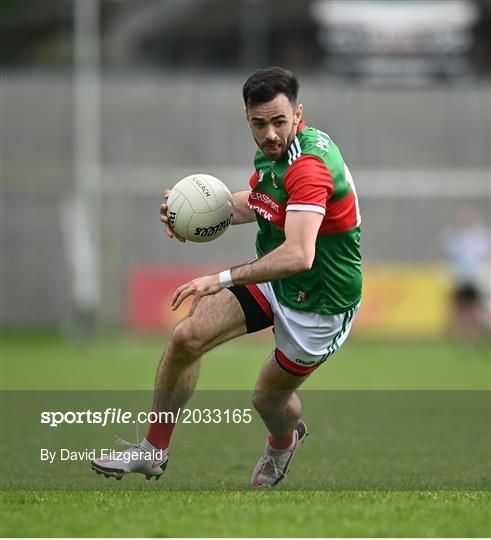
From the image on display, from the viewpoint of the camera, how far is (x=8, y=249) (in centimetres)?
2588

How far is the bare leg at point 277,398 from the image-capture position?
→ 6.70 metres

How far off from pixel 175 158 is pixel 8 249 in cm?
443

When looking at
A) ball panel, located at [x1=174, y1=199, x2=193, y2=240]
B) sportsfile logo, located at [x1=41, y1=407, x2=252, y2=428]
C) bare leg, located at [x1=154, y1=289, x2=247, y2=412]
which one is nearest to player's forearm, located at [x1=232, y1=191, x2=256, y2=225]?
ball panel, located at [x1=174, y1=199, x2=193, y2=240]

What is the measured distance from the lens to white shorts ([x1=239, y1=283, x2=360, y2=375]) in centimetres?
660

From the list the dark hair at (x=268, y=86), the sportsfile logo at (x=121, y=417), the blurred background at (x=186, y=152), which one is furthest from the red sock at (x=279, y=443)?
the blurred background at (x=186, y=152)

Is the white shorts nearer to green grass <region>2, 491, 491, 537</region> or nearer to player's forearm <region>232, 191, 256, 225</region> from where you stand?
player's forearm <region>232, 191, 256, 225</region>

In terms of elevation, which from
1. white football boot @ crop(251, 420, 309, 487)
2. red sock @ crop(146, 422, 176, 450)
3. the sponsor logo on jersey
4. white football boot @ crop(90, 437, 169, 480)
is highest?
the sponsor logo on jersey

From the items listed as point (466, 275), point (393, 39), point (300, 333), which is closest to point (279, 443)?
point (300, 333)

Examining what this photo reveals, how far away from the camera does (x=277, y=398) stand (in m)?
6.70

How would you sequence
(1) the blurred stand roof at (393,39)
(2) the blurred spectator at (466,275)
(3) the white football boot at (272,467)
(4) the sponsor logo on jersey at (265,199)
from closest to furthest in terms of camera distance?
(4) the sponsor logo on jersey at (265,199), (3) the white football boot at (272,467), (2) the blurred spectator at (466,275), (1) the blurred stand roof at (393,39)

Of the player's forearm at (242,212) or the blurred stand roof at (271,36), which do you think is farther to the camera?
the blurred stand roof at (271,36)

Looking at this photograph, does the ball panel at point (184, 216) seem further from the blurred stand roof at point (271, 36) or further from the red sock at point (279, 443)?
the blurred stand roof at point (271, 36)

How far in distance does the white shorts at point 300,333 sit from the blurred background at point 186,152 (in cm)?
1618

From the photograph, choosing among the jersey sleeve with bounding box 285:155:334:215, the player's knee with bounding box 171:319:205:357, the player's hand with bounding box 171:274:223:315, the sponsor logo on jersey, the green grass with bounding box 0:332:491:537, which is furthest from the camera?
the sponsor logo on jersey
